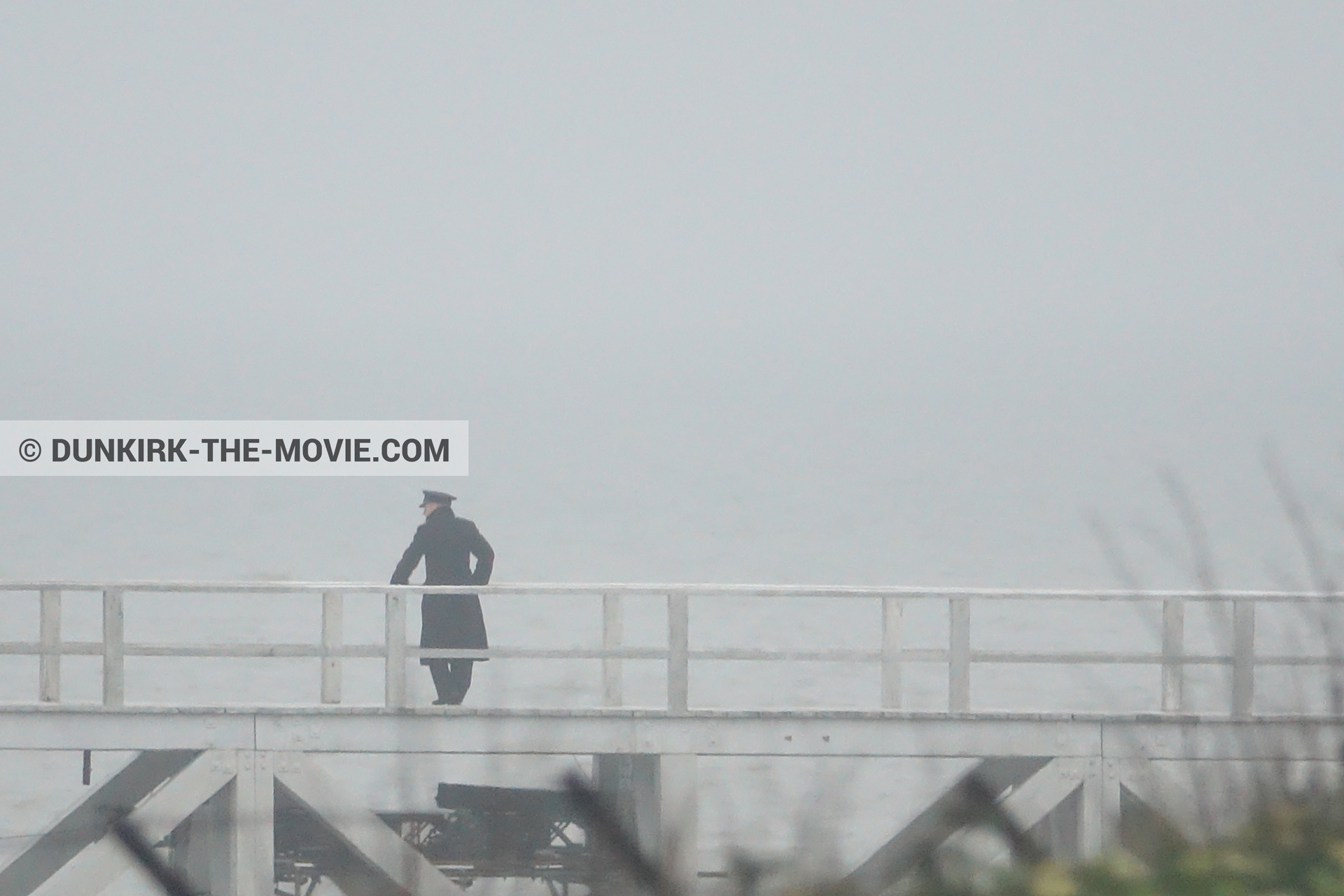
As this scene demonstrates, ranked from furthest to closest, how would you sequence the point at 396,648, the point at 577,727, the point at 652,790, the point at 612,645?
the point at 652,790 < the point at 612,645 < the point at 577,727 < the point at 396,648

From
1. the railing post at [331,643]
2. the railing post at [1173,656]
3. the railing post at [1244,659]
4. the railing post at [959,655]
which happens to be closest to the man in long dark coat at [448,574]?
the railing post at [331,643]

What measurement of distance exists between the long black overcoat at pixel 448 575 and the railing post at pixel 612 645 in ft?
2.09

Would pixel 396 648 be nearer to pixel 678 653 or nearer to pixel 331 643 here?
pixel 331 643

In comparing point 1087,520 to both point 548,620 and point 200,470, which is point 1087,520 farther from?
point 200,470

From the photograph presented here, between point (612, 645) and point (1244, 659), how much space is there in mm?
3020

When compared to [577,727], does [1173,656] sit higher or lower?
higher

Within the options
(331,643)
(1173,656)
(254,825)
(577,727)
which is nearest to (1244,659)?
(1173,656)

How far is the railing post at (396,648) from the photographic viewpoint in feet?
33.9

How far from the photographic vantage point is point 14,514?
8406 centimetres

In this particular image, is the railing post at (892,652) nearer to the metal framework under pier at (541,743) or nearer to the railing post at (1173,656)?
the metal framework under pier at (541,743)

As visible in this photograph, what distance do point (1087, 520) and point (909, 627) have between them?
1594 inches

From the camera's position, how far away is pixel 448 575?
1128cm

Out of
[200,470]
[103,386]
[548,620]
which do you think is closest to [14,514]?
[200,470]

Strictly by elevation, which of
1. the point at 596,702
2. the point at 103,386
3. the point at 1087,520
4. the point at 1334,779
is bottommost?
the point at 596,702
